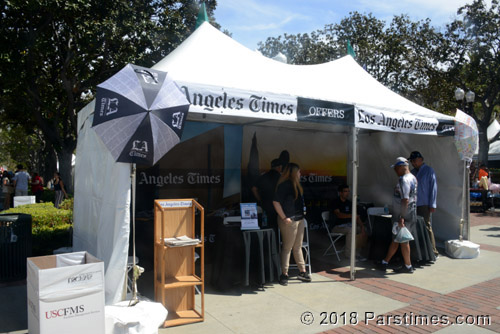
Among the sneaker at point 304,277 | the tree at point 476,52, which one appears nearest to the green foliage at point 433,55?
the tree at point 476,52

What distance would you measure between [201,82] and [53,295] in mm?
2744

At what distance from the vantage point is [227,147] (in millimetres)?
8188

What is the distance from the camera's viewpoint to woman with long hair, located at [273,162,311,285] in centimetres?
549

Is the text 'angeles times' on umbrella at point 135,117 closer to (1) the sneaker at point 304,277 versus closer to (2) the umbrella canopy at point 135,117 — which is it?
(2) the umbrella canopy at point 135,117

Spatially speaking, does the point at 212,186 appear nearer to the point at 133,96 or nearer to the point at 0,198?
the point at 133,96

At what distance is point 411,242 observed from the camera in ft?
21.5

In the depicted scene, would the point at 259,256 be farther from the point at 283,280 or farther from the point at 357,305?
the point at 357,305

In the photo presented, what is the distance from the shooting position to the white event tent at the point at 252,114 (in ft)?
14.0

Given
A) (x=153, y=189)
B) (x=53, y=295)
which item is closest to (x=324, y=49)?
(x=153, y=189)

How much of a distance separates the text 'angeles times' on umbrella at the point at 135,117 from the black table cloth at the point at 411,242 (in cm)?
415

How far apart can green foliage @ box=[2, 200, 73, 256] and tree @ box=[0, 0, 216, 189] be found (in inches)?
234

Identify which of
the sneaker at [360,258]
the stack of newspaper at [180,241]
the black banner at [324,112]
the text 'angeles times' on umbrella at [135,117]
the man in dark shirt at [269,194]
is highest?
the black banner at [324,112]

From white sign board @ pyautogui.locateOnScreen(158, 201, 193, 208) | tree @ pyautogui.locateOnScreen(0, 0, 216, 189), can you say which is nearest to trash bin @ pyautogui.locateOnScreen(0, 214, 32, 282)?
white sign board @ pyautogui.locateOnScreen(158, 201, 193, 208)

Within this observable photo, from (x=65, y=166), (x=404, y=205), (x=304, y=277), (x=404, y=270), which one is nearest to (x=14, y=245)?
(x=304, y=277)
